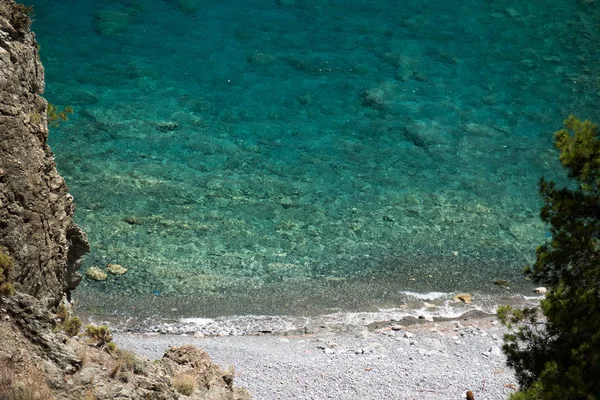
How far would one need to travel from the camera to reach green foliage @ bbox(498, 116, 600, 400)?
8.38m

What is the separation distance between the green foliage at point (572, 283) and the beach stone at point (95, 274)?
973 centimetres

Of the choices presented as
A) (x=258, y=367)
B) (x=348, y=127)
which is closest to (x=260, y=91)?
(x=348, y=127)

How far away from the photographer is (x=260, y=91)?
26531 mm

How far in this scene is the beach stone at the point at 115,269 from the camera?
1683 cm

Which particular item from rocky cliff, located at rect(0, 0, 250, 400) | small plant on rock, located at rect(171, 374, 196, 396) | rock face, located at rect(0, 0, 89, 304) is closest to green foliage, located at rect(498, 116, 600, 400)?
small plant on rock, located at rect(171, 374, 196, 396)

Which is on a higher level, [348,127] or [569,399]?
[569,399]

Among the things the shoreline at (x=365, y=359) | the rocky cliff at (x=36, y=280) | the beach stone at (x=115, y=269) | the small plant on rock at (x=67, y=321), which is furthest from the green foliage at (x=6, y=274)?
the beach stone at (x=115, y=269)

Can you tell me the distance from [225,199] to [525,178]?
9.07 metres

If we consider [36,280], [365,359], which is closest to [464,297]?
[365,359]

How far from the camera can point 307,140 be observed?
79.1ft

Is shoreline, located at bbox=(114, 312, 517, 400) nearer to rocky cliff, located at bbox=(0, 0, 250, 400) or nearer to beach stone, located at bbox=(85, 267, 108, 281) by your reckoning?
Answer: beach stone, located at bbox=(85, 267, 108, 281)

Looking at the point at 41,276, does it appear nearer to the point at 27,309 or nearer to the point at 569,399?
the point at 27,309

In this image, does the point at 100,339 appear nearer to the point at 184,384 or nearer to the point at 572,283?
the point at 184,384

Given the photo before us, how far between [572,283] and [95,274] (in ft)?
35.3
